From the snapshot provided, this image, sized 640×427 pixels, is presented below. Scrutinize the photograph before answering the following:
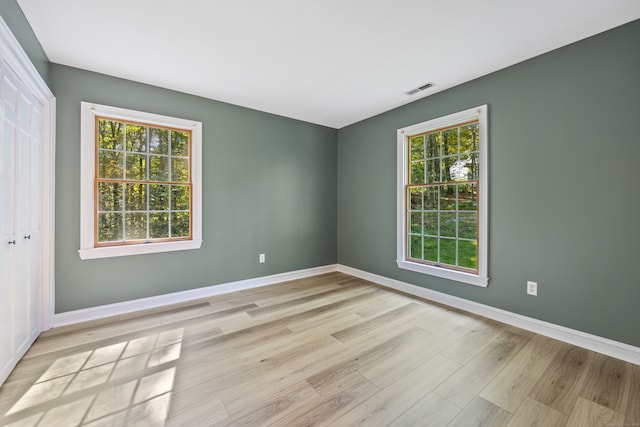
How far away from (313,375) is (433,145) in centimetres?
296

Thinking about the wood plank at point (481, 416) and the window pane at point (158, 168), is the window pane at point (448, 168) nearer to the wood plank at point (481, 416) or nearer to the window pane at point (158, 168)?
the wood plank at point (481, 416)

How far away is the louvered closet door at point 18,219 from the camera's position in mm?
1733

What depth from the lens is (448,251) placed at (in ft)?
10.7

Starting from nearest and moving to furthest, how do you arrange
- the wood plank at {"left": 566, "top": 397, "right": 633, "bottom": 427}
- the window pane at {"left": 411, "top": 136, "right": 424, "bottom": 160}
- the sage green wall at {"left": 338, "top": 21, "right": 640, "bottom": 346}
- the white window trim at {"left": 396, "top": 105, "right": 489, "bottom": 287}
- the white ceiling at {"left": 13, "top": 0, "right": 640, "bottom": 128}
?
the wood plank at {"left": 566, "top": 397, "right": 633, "bottom": 427}, the white ceiling at {"left": 13, "top": 0, "right": 640, "bottom": 128}, the sage green wall at {"left": 338, "top": 21, "right": 640, "bottom": 346}, the white window trim at {"left": 396, "top": 105, "right": 489, "bottom": 287}, the window pane at {"left": 411, "top": 136, "right": 424, "bottom": 160}

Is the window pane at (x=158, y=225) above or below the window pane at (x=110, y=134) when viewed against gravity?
below

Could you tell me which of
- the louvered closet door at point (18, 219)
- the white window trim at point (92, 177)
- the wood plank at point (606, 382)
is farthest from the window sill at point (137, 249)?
the wood plank at point (606, 382)

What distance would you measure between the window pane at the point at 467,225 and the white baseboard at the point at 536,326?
28.9 inches

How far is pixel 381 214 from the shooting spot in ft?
13.2

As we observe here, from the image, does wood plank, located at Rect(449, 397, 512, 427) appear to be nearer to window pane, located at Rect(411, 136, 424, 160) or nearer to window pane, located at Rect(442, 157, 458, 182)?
window pane, located at Rect(442, 157, 458, 182)

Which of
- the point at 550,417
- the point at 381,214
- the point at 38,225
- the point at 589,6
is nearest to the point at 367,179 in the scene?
the point at 381,214

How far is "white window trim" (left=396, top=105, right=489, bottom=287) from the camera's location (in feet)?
9.31

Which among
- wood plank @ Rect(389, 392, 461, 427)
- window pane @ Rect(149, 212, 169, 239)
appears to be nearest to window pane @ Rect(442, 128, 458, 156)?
wood plank @ Rect(389, 392, 461, 427)

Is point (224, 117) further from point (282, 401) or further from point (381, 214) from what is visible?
point (282, 401)

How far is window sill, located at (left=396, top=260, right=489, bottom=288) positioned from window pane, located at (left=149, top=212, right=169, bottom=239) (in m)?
3.04
